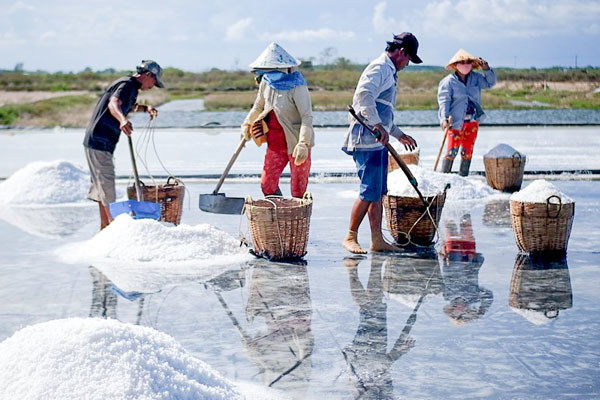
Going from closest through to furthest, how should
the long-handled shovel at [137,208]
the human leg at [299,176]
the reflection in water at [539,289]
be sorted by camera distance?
the reflection in water at [539,289] < the long-handled shovel at [137,208] < the human leg at [299,176]

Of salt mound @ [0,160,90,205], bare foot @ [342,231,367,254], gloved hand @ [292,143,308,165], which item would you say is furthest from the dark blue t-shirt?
salt mound @ [0,160,90,205]

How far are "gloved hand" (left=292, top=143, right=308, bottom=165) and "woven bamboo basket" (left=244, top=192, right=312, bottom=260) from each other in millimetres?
278

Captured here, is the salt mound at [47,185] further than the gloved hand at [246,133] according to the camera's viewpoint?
Yes

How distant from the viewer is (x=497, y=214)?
828cm

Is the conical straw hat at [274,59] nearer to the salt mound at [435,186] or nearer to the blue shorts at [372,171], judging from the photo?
the blue shorts at [372,171]

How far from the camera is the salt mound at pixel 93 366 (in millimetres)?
2791

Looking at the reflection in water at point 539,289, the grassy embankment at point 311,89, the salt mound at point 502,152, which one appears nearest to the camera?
the reflection in water at point 539,289

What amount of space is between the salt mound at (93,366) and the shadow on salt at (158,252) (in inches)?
107

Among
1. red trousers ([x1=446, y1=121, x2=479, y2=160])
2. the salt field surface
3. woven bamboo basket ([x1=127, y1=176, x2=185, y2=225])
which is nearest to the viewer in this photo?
the salt field surface

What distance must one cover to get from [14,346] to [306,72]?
66559 mm

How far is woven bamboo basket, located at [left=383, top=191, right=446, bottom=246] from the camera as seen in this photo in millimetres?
6602

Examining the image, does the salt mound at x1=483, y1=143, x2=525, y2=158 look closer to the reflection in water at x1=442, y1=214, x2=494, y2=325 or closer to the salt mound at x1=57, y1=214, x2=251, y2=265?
the reflection in water at x1=442, y1=214, x2=494, y2=325

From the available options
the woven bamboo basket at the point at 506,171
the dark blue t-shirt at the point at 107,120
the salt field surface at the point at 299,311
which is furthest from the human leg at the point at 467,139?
the dark blue t-shirt at the point at 107,120

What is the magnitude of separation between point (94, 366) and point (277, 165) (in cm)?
399
